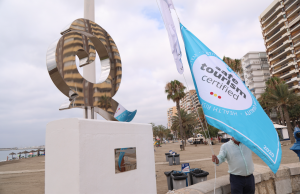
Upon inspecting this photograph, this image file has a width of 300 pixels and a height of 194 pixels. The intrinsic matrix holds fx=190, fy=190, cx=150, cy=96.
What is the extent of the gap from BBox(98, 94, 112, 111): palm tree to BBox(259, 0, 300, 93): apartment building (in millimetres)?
55609

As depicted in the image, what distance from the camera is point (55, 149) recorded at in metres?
2.78

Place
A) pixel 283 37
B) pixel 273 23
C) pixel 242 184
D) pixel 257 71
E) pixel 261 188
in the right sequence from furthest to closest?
pixel 257 71, pixel 273 23, pixel 283 37, pixel 261 188, pixel 242 184

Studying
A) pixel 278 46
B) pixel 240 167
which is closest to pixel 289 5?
pixel 278 46

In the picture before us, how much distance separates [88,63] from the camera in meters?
3.66

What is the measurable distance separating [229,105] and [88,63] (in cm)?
267

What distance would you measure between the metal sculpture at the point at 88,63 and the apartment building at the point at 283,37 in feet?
182

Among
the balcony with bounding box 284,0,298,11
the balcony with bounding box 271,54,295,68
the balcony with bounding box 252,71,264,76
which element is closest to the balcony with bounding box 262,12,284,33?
the balcony with bounding box 284,0,298,11

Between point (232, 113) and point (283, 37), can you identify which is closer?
point (232, 113)

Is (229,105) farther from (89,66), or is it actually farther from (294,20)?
(294,20)

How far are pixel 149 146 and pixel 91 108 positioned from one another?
1.29 meters

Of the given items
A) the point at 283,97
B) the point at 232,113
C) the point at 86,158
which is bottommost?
the point at 86,158

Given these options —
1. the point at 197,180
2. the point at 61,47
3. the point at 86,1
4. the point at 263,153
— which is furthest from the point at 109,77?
the point at 86,1

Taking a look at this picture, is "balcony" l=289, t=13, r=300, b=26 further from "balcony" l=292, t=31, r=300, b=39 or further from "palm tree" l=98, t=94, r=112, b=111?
"palm tree" l=98, t=94, r=112, b=111

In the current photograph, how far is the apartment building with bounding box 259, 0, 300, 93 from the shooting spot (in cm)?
4869
